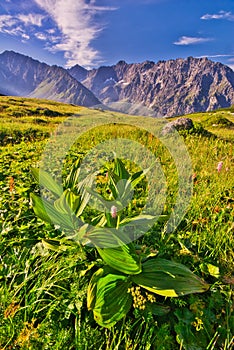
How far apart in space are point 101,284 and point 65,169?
11.7 ft

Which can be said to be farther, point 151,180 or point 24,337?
point 151,180

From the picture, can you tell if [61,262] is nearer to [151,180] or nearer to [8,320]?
[8,320]

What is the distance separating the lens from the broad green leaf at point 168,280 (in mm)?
2264

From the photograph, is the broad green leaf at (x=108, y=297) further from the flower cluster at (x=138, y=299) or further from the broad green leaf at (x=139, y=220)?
the broad green leaf at (x=139, y=220)

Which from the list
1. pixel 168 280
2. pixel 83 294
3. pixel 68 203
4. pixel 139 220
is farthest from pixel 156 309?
pixel 68 203

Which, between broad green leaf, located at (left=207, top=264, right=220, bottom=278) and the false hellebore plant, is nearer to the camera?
the false hellebore plant

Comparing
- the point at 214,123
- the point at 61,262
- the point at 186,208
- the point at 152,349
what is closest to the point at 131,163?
the point at 186,208

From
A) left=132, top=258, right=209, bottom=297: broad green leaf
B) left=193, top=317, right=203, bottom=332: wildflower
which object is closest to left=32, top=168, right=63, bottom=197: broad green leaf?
left=132, top=258, right=209, bottom=297: broad green leaf

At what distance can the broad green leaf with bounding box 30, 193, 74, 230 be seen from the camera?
2514mm

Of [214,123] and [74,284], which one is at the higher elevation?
[214,123]

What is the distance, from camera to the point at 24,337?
72.5 inches

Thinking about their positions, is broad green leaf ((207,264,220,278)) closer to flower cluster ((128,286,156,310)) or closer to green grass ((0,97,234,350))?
green grass ((0,97,234,350))

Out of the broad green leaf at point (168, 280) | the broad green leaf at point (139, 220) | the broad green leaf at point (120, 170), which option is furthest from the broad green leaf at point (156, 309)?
the broad green leaf at point (120, 170)

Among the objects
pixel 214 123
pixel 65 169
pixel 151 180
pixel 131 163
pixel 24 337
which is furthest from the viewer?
pixel 214 123
